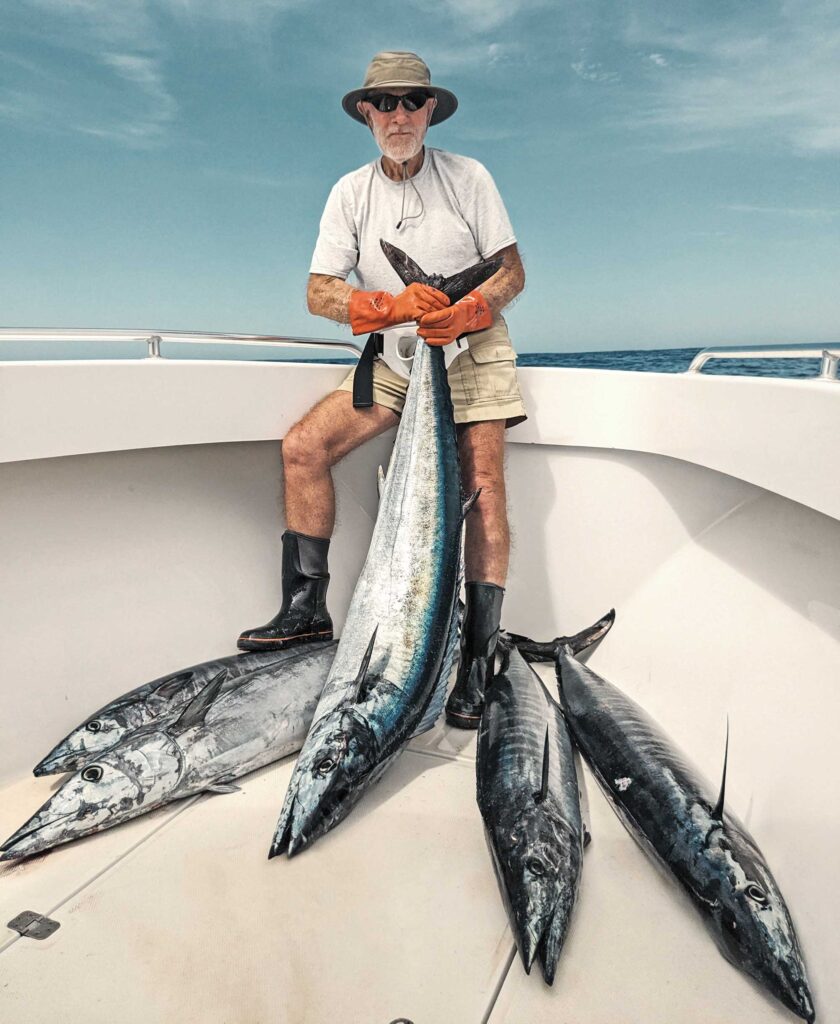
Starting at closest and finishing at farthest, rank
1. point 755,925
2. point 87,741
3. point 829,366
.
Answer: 1. point 755,925
2. point 829,366
3. point 87,741

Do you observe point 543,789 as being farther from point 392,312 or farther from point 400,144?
point 400,144

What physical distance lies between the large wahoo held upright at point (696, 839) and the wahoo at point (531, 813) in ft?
0.37

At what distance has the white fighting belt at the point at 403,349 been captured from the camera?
2746 millimetres

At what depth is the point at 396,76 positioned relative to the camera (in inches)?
104

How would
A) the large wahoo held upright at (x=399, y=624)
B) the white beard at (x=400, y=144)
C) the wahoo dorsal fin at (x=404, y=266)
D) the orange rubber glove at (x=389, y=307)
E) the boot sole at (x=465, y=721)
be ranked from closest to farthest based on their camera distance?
1. the large wahoo held upright at (x=399, y=624)
2. the boot sole at (x=465, y=721)
3. the orange rubber glove at (x=389, y=307)
4. the wahoo dorsal fin at (x=404, y=266)
5. the white beard at (x=400, y=144)

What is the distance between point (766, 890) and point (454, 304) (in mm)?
1939

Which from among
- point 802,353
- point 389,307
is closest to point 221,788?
point 389,307

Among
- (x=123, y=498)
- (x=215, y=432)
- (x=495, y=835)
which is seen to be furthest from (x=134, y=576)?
(x=495, y=835)

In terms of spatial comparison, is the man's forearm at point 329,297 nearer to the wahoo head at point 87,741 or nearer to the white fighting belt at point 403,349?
the white fighting belt at point 403,349

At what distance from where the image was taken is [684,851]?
63.1 inches

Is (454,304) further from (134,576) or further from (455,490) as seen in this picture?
(134,576)

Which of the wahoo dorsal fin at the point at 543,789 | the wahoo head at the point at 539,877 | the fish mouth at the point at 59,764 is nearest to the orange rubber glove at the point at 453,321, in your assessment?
the wahoo dorsal fin at the point at 543,789

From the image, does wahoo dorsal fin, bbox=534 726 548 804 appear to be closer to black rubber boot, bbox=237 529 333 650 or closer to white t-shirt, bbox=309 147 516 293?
black rubber boot, bbox=237 529 333 650

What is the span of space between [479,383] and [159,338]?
117 centimetres
